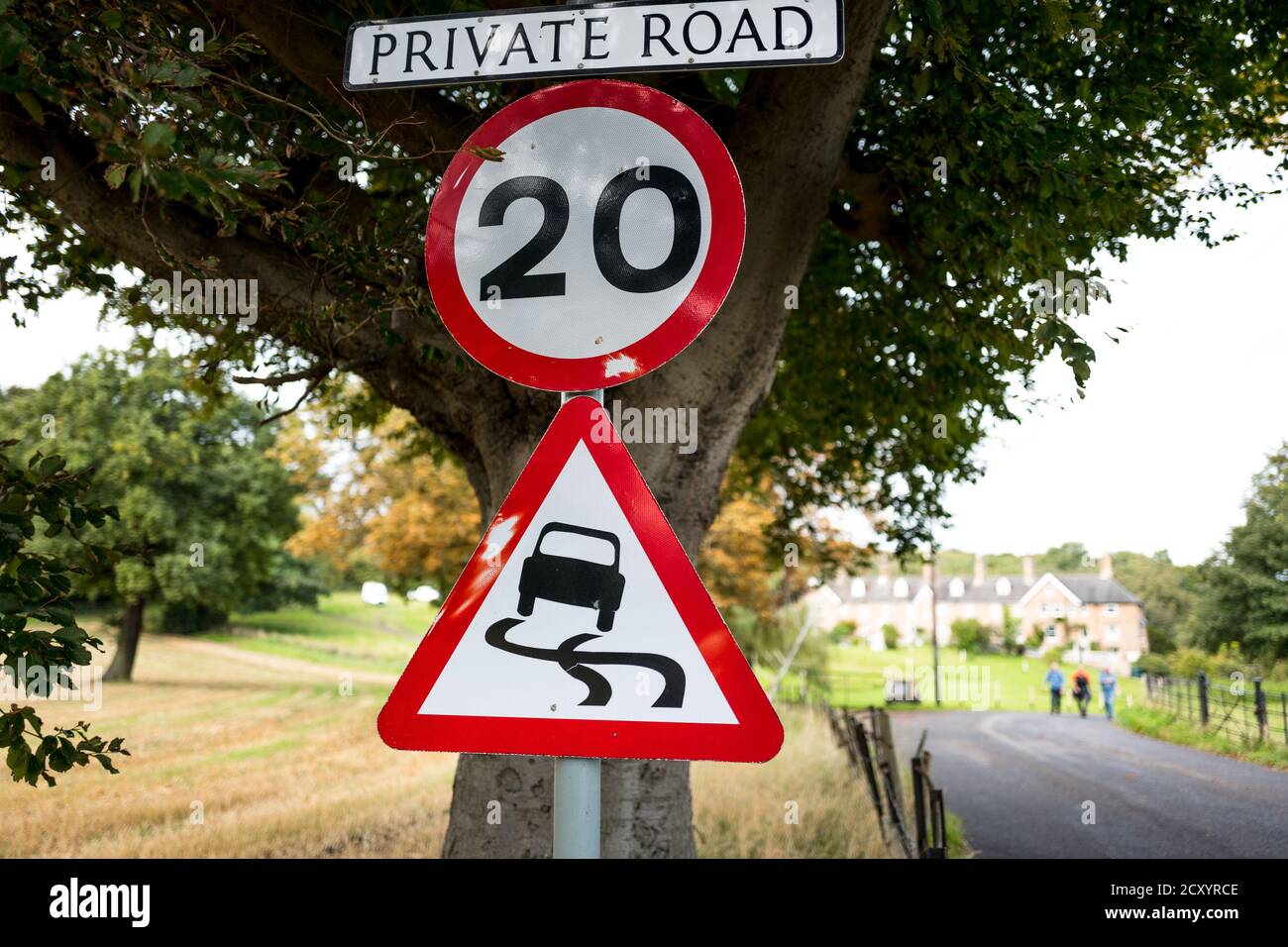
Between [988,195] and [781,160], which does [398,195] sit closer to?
[781,160]

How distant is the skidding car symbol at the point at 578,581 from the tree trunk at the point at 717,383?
2.30m

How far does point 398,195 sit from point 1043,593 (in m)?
76.3

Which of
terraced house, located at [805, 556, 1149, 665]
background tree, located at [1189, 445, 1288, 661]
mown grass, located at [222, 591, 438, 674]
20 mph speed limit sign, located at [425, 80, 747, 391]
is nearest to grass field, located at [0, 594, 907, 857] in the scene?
background tree, located at [1189, 445, 1288, 661]

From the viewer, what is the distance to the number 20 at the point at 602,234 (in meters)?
1.77

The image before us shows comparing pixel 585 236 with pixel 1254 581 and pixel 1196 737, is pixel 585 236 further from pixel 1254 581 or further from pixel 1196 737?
pixel 1196 737

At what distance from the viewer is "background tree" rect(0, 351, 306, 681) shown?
22797 mm

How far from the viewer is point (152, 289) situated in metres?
4.58

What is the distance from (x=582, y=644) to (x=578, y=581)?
11 centimetres

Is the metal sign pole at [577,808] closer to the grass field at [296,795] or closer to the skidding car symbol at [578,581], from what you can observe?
the skidding car symbol at [578,581]

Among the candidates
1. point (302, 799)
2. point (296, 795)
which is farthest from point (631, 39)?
point (296, 795)

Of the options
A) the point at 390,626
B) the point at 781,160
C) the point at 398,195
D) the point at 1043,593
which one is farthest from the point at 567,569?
the point at 1043,593

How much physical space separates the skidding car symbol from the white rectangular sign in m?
1.02

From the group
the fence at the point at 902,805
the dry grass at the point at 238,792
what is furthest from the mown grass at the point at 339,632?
the fence at the point at 902,805

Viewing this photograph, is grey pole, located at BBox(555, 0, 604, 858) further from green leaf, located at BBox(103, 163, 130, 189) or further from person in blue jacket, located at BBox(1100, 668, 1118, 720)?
person in blue jacket, located at BBox(1100, 668, 1118, 720)
